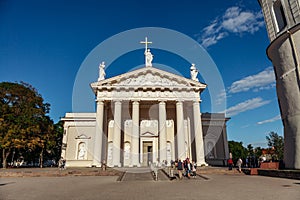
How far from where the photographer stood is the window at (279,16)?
18.2m

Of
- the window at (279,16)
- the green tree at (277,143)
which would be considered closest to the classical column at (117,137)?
the window at (279,16)

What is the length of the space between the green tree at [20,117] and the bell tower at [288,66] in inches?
1171

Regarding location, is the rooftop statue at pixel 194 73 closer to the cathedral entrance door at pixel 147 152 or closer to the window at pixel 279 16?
the cathedral entrance door at pixel 147 152

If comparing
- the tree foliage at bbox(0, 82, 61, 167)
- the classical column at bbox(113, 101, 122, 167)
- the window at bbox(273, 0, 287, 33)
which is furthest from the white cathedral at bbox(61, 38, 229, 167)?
the window at bbox(273, 0, 287, 33)

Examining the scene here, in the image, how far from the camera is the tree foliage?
91.4 feet

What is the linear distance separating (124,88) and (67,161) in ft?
43.8

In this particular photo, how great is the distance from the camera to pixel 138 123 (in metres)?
26.1

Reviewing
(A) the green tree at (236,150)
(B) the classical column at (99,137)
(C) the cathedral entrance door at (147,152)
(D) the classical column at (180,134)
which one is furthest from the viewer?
(A) the green tree at (236,150)

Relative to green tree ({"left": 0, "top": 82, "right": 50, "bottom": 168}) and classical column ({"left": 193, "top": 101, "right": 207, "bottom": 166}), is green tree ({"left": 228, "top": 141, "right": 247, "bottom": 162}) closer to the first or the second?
classical column ({"left": 193, "top": 101, "right": 207, "bottom": 166})

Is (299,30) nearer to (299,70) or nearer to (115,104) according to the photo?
(299,70)

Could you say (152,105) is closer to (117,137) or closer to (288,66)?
(117,137)

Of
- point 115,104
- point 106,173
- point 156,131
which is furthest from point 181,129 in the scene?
point 106,173

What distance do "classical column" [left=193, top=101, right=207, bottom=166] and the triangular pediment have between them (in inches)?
122

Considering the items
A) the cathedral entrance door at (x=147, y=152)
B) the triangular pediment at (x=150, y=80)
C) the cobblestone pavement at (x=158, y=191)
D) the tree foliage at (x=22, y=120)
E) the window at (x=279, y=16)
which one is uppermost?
the window at (x=279, y=16)
